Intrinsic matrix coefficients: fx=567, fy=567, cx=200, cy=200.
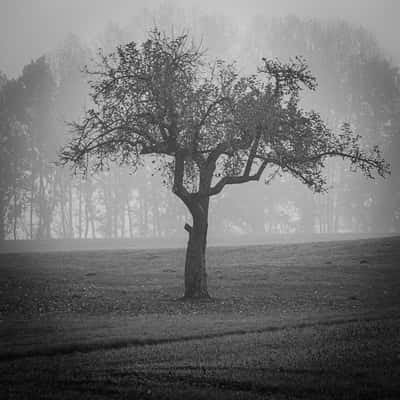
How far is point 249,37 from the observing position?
227 ft

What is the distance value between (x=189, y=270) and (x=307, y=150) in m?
7.15

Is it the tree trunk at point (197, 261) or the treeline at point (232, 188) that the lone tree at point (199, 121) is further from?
the treeline at point (232, 188)

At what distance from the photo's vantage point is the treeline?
58.4 metres

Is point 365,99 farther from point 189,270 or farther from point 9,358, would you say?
point 9,358

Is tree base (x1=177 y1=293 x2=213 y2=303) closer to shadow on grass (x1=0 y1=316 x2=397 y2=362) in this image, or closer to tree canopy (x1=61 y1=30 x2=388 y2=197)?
tree canopy (x1=61 y1=30 x2=388 y2=197)

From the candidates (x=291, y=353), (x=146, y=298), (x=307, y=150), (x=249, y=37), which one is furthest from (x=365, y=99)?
(x=291, y=353)

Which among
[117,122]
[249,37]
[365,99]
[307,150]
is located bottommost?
[307,150]

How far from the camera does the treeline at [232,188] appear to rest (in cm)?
5841

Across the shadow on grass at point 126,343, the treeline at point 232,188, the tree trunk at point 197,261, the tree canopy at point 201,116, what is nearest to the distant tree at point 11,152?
the treeline at point 232,188

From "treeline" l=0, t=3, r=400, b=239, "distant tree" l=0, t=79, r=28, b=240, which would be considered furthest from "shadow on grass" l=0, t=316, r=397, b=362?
"distant tree" l=0, t=79, r=28, b=240

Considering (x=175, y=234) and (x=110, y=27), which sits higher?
(x=110, y=27)

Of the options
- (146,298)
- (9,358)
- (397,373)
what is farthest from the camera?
(146,298)

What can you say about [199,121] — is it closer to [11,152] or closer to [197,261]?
[197,261]

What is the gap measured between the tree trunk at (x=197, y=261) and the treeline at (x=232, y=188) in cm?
3348
